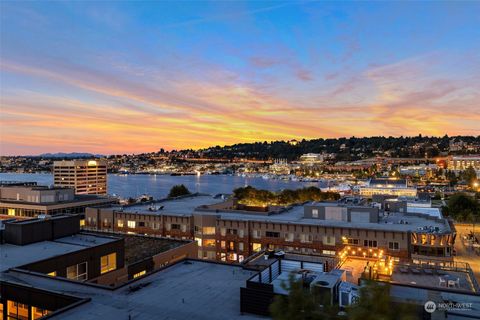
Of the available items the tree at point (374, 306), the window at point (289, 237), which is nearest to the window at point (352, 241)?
the window at point (289, 237)

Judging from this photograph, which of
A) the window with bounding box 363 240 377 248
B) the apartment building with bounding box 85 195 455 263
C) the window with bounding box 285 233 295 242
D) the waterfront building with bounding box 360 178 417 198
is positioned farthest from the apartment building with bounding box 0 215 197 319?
the waterfront building with bounding box 360 178 417 198

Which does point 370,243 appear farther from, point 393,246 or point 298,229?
point 298,229

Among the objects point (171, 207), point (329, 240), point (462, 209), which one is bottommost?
point (462, 209)

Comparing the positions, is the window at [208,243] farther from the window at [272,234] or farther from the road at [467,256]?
the road at [467,256]

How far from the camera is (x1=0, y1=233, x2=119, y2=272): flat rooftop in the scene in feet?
74.0

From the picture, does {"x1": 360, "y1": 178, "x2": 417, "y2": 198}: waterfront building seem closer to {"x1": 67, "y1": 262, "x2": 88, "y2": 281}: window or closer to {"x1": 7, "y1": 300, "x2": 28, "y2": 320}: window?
{"x1": 67, "y1": 262, "x2": 88, "y2": 281}: window

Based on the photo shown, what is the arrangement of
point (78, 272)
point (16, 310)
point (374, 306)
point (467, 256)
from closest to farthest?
point (374, 306)
point (16, 310)
point (78, 272)
point (467, 256)

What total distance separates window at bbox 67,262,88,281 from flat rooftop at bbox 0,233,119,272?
130cm

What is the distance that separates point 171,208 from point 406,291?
45526 millimetres

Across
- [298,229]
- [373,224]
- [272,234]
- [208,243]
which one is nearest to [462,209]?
[373,224]

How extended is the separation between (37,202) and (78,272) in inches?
2179

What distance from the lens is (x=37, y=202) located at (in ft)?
235

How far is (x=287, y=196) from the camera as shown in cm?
10469

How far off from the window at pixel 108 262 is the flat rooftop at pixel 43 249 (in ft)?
3.88
